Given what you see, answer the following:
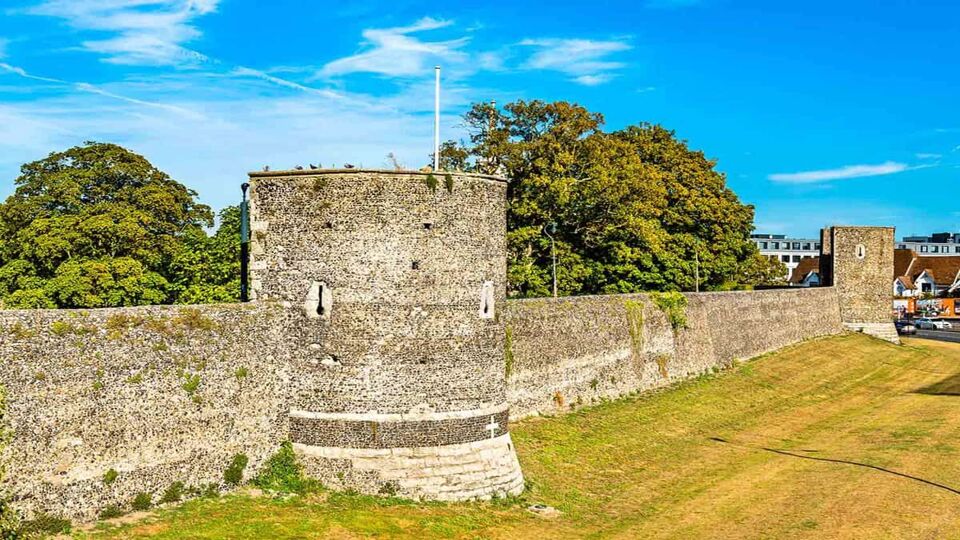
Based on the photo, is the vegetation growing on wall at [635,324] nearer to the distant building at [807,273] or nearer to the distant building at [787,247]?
the distant building at [807,273]

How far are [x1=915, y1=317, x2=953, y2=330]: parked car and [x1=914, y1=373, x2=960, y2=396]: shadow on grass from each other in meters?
34.3

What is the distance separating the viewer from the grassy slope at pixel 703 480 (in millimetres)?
16672

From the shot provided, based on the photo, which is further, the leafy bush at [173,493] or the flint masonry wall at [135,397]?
the leafy bush at [173,493]

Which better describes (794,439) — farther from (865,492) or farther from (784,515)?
(784,515)

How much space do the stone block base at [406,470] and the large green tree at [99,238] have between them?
1925cm

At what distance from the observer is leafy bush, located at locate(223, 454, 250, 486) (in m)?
17.2

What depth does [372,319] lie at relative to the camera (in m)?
18.0

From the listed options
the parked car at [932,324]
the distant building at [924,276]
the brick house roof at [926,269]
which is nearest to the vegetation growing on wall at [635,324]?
the parked car at [932,324]

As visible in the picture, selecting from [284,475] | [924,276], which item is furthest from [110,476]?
[924,276]

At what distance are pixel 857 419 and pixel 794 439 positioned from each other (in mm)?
5374

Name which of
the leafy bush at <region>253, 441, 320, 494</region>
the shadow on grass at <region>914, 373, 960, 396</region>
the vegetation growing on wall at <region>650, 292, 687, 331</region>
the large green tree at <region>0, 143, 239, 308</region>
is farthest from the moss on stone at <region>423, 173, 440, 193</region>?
the shadow on grass at <region>914, 373, 960, 396</region>

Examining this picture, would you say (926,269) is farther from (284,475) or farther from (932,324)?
(284,475)

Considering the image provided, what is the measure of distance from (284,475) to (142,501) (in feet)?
9.75

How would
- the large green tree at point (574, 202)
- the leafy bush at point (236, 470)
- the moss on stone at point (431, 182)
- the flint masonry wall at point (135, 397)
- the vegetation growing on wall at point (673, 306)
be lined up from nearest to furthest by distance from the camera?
the flint masonry wall at point (135, 397) < the leafy bush at point (236, 470) < the moss on stone at point (431, 182) < the vegetation growing on wall at point (673, 306) < the large green tree at point (574, 202)
